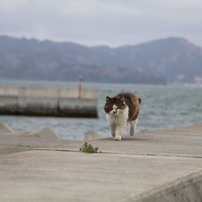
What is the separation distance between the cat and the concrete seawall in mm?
39953

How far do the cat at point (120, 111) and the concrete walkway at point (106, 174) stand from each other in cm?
83

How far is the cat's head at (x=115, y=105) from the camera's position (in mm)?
12008

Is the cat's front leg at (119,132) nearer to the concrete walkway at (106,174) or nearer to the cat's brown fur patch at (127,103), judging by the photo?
the cat's brown fur patch at (127,103)

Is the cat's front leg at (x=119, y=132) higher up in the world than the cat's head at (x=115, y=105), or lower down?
lower down

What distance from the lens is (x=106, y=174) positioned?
24.6 ft

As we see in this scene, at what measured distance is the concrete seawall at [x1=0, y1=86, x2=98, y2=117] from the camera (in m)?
54.2

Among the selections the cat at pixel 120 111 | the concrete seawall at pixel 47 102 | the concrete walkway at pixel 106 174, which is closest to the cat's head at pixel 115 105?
the cat at pixel 120 111

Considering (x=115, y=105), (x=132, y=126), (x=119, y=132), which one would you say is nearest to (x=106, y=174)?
(x=115, y=105)

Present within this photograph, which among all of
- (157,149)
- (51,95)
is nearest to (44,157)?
(157,149)

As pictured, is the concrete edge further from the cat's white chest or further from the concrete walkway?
the cat's white chest

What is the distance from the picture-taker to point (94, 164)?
8.40m

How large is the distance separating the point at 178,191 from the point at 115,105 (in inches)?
209

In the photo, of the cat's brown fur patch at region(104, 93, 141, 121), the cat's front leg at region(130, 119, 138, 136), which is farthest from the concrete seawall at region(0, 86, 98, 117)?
the cat's brown fur patch at region(104, 93, 141, 121)

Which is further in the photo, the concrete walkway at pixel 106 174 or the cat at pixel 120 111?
the cat at pixel 120 111
